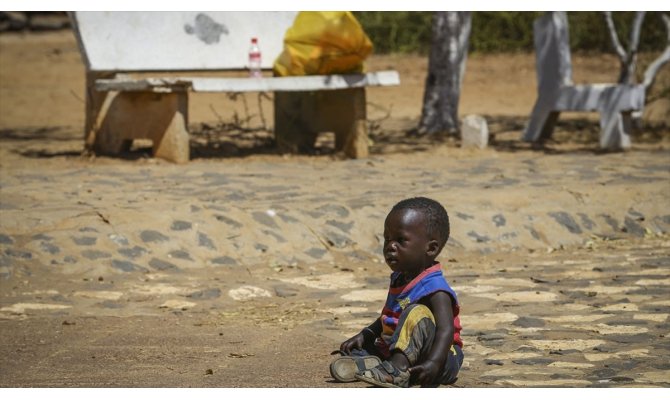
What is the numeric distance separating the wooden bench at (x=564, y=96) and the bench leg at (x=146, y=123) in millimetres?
3400

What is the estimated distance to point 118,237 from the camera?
250 inches

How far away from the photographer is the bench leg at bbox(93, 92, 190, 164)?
903 cm

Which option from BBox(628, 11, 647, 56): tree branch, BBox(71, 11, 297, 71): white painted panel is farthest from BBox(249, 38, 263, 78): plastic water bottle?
BBox(628, 11, 647, 56): tree branch

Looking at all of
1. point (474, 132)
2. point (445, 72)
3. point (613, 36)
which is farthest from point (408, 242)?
point (613, 36)

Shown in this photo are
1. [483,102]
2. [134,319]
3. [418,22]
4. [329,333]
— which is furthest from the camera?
[418,22]

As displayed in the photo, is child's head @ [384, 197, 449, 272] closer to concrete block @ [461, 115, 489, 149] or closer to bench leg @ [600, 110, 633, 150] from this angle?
concrete block @ [461, 115, 489, 149]

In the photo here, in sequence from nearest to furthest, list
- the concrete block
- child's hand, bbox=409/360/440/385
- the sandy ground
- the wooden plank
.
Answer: child's hand, bbox=409/360/440/385 < the sandy ground < the wooden plank < the concrete block

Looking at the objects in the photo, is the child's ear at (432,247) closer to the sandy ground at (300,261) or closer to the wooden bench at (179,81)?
the sandy ground at (300,261)

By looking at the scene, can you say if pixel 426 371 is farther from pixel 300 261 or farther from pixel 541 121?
pixel 541 121

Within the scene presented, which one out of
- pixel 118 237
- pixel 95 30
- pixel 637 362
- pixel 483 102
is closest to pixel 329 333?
pixel 637 362

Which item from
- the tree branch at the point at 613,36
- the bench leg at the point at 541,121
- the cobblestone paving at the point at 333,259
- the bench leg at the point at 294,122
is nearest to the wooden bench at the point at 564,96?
the bench leg at the point at 541,121

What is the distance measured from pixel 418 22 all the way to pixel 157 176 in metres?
9.06

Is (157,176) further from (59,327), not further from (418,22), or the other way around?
(418,22)

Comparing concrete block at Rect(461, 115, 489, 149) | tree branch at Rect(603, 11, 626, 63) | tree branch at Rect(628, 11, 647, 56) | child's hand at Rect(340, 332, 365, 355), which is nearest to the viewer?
child's hand at Rect(340, 332, 365, 355)
